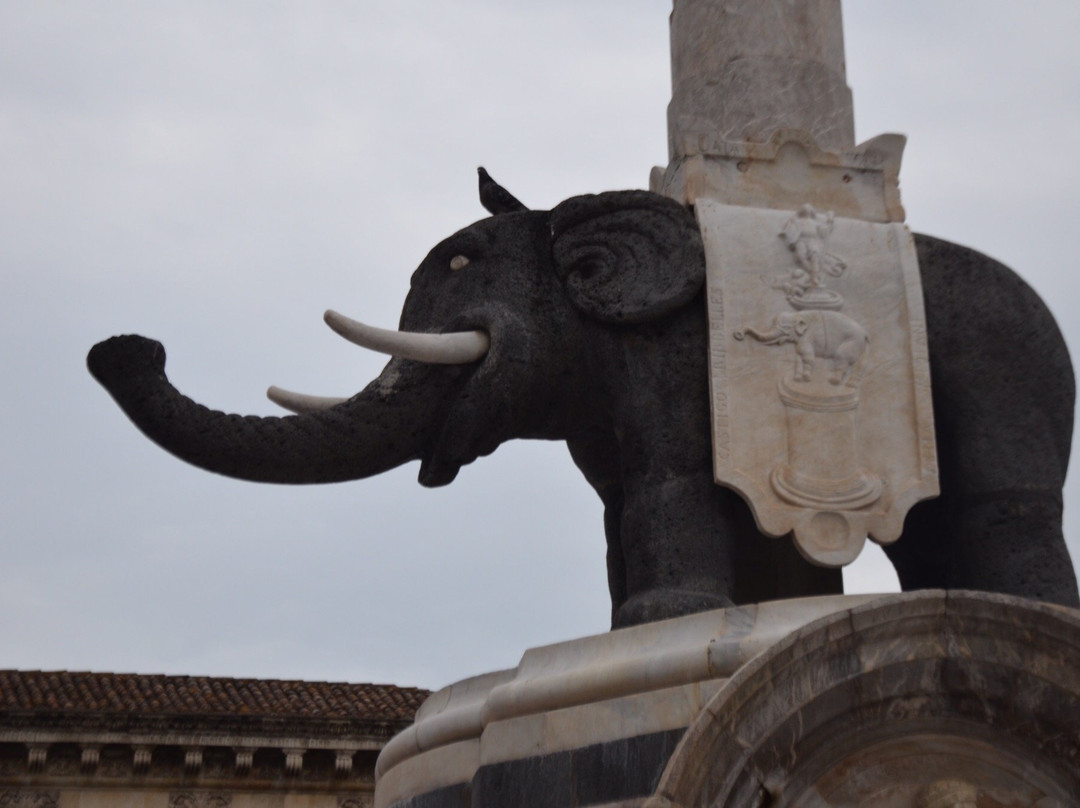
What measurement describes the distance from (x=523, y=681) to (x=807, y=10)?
11.8ft

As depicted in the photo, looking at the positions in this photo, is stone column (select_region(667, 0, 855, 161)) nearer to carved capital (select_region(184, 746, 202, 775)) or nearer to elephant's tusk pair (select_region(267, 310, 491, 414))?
elephant's tusk pair (select_region(267, 310, 491, 414))

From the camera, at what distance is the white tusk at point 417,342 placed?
23.6 ft

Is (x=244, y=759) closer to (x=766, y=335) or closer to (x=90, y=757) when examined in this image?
(x=90, y=757)

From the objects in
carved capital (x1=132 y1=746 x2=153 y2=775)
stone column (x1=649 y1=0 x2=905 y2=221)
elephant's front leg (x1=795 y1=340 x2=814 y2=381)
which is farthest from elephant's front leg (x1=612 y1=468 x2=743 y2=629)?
carved capital (x1=132 y1=746 x2=153 y2=775)

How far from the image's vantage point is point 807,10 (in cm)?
854

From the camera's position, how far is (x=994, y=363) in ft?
24.6

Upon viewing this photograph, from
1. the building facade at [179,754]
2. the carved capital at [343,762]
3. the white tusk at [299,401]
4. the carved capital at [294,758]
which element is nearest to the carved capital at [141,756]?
the building facade at [179,754]

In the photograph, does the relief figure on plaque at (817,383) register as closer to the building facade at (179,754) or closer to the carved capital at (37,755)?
the building facade at (179,754)

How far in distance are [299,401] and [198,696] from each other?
19314 millimetres

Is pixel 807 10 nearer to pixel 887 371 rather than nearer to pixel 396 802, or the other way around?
pixel 887 371

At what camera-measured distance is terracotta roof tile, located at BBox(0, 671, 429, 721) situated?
82.4 ft

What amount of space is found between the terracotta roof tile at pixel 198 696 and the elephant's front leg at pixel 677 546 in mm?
18288

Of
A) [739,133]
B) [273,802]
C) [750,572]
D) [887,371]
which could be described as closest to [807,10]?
[739,133]

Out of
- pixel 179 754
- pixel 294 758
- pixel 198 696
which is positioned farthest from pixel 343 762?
pixel 198 696
